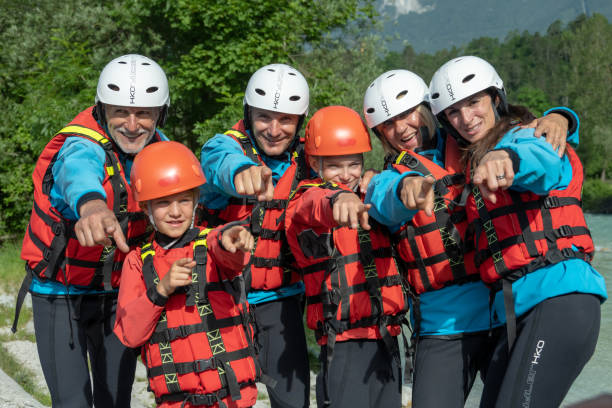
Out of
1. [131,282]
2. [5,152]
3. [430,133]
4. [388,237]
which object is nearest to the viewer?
[131,282]

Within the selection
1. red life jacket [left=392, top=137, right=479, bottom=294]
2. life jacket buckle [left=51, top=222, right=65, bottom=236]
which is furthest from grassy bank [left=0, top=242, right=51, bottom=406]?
red life jacket [left=392, top=137, right=479, bottom=294]

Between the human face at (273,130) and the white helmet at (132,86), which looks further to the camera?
the human face at (273,130)

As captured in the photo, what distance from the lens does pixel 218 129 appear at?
11.6m

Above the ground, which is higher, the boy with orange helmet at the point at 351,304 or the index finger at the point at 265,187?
the index finger at the point at 265,187

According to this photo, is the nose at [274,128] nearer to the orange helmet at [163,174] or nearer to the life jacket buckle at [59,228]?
the orange helmet at [163,174]

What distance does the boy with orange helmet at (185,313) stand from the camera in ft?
10.1

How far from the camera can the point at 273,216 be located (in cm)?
379

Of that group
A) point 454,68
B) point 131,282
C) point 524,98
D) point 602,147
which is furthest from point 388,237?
point 524,98

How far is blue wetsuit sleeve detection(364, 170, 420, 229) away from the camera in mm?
2984

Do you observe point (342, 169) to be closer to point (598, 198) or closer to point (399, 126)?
point (399, 126)

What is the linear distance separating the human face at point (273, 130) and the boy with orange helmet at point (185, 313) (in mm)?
796

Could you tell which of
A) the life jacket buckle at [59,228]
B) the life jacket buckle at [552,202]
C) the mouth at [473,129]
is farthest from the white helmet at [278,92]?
the life jacket buckle at [552,202]

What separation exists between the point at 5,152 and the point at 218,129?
22.2ft

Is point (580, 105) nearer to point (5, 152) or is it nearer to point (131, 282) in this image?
point (5, 152)
